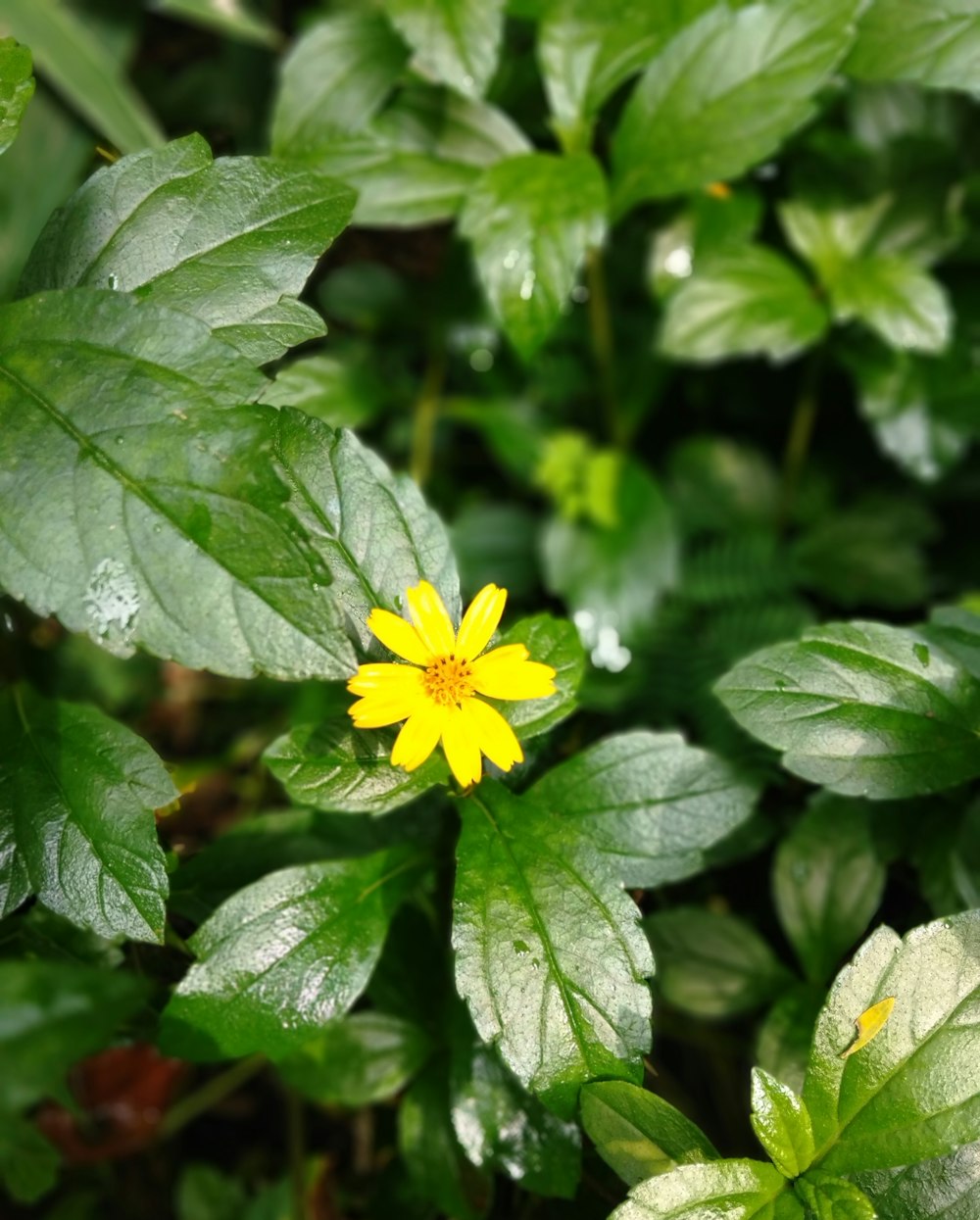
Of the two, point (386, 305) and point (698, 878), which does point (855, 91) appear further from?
point (698, 878)

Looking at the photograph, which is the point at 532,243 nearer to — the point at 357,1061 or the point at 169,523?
the point at 169,523

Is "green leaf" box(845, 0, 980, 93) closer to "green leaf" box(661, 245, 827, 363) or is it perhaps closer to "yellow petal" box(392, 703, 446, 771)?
"green leaf" box(661, 245, 827, 363)

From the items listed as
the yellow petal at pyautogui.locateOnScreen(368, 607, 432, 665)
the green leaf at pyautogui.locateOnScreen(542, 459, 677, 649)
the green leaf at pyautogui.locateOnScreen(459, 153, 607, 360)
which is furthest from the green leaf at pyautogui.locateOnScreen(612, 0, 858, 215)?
the yellow petal at pyautogui.locateOnScreen(368, 607, 432, 665)

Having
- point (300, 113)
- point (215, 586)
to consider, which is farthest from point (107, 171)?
point (300, 113)

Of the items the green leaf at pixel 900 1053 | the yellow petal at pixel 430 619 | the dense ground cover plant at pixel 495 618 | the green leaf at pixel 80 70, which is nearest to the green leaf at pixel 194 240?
the dense ground cover plant at pixel 495 618

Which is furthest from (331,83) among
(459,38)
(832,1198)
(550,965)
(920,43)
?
(832,1198)

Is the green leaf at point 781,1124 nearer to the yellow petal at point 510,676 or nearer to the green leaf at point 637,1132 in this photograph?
the green leaf at point 637,1132

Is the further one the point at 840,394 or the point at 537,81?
the point at 840,394
